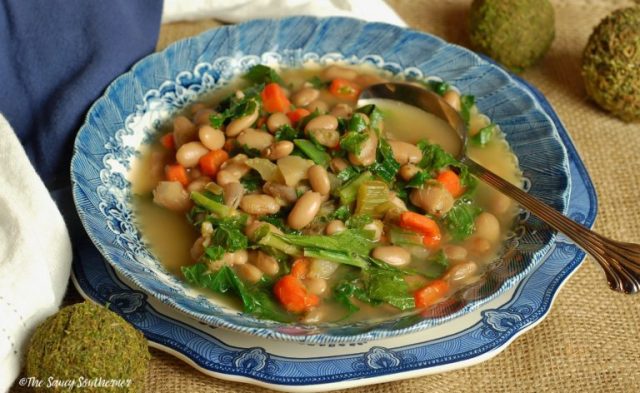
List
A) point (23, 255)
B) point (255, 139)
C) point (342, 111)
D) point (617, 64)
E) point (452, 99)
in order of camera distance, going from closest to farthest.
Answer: point (23, 255), point (255, 139), point (342, 111), point (452, 99), point (617, 64)

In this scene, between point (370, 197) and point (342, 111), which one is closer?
point (370, 197)

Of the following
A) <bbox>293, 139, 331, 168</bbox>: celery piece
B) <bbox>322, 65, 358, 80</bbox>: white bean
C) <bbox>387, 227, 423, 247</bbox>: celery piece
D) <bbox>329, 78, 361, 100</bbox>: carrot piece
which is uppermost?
<bbox>293, 139, 331, 168</bbox>: celery piece

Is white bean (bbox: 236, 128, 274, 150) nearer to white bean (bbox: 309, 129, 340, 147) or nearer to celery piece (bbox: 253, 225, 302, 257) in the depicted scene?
white bean (bbox: 309, 129, 340, 147)

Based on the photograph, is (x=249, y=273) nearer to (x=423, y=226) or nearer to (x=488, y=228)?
(x=423, y=226)

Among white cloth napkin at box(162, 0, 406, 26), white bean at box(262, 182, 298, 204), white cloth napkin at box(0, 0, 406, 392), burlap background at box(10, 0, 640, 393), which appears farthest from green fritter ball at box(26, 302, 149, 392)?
white cloth napkin at box(162, 0, 406, 26)

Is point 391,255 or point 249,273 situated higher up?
point 391,255

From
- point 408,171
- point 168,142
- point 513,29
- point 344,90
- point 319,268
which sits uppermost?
point 513,29

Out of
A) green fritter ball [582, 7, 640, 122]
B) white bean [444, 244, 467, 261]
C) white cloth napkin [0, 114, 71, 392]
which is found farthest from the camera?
green fritter ball [582, 7, 640, 122]

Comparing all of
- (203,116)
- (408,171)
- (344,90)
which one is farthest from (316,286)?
(344,90)
